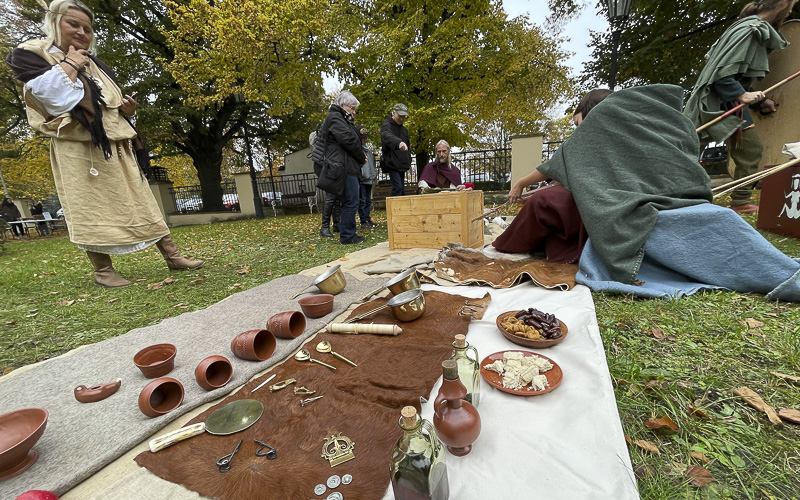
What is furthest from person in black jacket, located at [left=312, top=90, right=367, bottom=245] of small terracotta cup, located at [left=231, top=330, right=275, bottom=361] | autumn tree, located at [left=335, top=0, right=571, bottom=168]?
autumn tree, located at [left=335, top=0, right=571, bottom=168]

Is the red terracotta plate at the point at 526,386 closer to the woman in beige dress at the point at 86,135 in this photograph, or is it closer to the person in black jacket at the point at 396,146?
the woman in beige dress at the point at 86,135

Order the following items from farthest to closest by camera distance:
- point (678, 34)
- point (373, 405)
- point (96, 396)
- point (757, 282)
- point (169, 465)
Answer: point (678, 34) < point (757, 282) < point (96, 396) < point (373, 405) < point (169, 465)

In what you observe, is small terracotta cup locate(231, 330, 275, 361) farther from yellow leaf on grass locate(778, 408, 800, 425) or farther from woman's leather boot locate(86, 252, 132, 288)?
woman's leather boot locate(86, 252, 132, 288)

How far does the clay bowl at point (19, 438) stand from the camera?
1.05 m

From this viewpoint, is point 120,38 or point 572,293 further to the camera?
point 120,38

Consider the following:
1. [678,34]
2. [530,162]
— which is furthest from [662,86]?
[678,34]

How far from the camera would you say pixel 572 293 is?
7.59ft

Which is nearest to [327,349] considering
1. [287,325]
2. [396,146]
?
[287,325]

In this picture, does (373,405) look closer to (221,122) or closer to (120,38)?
(221,122)

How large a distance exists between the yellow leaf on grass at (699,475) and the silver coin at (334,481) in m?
1.08

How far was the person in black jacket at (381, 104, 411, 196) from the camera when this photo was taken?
20.5 feet

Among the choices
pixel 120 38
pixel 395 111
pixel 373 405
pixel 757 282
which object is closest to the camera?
pixel 373 405

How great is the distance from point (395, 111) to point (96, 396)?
5.97 m

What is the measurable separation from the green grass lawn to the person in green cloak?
5.48ft
